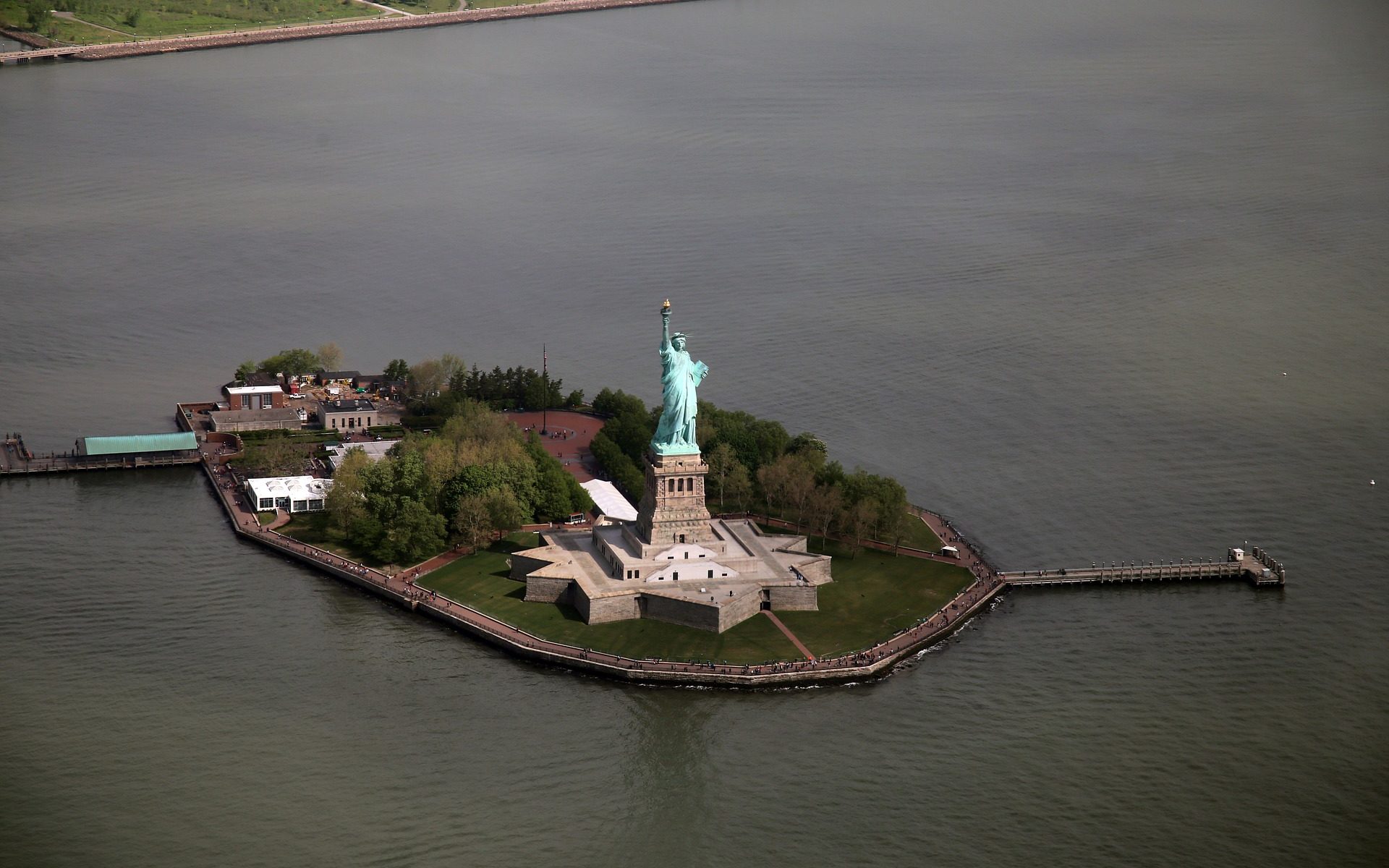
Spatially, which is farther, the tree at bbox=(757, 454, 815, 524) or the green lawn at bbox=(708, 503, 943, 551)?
the tree at bbox=(757, 454, 815, 524)

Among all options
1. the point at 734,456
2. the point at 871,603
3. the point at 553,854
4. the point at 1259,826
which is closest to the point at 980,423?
the point at 734,456

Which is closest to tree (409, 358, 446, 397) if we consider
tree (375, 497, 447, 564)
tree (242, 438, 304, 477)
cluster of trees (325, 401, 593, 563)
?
tree (242, 438, 304, 477)

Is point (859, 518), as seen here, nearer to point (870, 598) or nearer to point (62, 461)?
point (870, 598)

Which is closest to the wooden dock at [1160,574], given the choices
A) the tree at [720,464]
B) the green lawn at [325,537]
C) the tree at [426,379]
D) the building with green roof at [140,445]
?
the tree at [720,464]

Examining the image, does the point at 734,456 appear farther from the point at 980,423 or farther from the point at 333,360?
the point at 333,360

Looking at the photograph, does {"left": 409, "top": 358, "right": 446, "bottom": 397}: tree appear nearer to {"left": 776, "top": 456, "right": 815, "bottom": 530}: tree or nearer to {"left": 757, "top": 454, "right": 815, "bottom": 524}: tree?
{"left": 757, "top": 454, "right": 815, "bottom": 524}: tree

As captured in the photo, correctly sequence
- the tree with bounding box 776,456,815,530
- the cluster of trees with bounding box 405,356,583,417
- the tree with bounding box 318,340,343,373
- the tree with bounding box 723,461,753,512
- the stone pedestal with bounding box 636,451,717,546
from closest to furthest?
1. the stone pedestal with bounding box 636,451,717,546
2. the tree with bounding box 776,456,815,530
3. the tree with bounding box 723,461,753,512
4. the cluster of trees with bounding box 405,356,583,417
5. the tree with bounding box 318,340,343,373

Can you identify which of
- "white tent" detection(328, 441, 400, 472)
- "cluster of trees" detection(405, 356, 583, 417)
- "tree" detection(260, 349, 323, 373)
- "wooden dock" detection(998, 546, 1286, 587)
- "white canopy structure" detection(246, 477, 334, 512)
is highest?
"tree" detection(260, 349, 323, 373)
